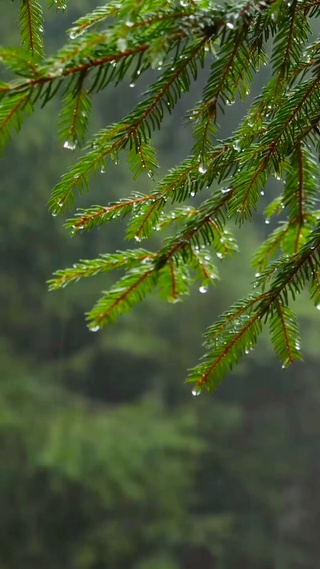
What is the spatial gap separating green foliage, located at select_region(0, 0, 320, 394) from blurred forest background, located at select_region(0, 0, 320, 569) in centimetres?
439

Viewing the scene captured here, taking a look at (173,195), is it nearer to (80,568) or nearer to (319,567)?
(80,568)

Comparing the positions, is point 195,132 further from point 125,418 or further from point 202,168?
point 125,418

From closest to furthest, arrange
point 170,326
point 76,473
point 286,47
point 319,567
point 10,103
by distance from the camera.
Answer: point 10,103
point 286,47
point 76,473
point 319,567
point 170,326

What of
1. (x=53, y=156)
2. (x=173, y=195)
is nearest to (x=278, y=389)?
(x=53, y=156)

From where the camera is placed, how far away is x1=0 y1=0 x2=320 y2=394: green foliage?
43 cm

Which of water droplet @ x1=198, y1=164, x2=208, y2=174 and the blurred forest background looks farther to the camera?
the blurred forest background

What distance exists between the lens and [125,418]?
515 centimetres

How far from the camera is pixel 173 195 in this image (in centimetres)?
64

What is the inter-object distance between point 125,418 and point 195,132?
4.72 m

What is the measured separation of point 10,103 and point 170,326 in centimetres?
512

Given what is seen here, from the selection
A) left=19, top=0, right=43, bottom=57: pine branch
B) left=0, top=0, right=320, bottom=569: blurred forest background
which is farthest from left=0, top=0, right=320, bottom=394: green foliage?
left=0, top=0, right=320, bottom=569: blurred forest background

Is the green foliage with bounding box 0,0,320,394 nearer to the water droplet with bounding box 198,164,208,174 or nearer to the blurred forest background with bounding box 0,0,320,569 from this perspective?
the water droplet with bounding box 198,164,208,174

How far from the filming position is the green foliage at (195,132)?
432 mm

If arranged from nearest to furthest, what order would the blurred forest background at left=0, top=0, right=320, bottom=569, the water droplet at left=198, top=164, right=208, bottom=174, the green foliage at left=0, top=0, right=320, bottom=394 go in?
the green foliage at left=0, top=0, right=320, bottom=394, the water droplet at left=198, top=164, right=208, bottom=174, the blurred forest background at left=0, top=0, right=320, bottom=569
